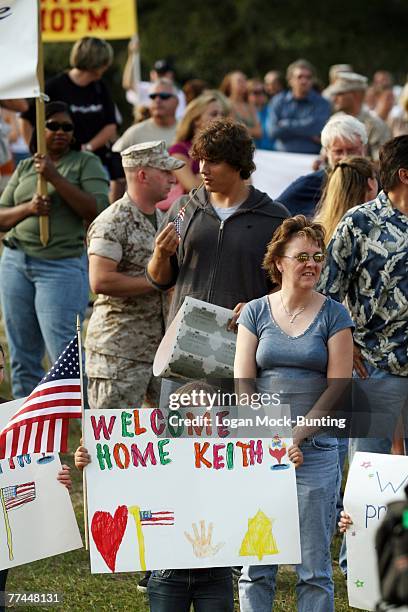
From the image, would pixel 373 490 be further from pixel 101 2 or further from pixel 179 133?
pixel 101 2

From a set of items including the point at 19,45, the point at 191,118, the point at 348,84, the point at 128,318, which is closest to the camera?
the point at 128,318

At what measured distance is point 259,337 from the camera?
5.29 metres

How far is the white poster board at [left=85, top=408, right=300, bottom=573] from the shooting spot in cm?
501

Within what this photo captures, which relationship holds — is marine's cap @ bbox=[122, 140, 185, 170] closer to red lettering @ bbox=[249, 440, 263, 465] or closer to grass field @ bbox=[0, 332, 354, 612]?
grass field @ bbox=[0, 332, 354, 612]

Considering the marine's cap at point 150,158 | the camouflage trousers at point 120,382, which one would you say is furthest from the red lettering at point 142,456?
the marine's cap at point 150,158

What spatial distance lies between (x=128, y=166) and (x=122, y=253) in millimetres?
440

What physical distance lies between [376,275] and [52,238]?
8.73ft

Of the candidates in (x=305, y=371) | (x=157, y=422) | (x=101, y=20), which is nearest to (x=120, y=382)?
(x=157, y=422)

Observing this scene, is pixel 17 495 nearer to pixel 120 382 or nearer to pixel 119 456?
pixel 119 456

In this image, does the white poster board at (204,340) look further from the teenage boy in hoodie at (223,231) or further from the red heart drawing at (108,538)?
the red heart drawing at (108,538)

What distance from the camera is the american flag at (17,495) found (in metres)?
5.17

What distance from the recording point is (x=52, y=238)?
7.98 meters

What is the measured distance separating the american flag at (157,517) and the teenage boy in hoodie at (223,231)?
1.24 metres

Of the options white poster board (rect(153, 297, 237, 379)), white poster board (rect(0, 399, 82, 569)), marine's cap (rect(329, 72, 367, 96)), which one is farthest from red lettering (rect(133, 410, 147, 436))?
marine's cap (rect(329, 72, 367, 96))
